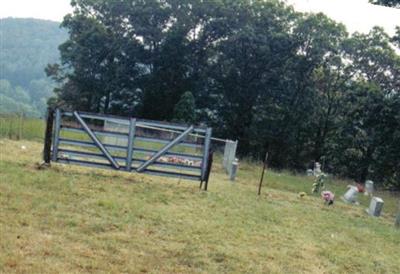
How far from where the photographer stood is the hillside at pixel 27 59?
73688 mm

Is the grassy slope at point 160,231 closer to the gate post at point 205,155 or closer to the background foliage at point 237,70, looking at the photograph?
the gate post at point 205,155

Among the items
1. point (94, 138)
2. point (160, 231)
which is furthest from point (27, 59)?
point (160, 231)

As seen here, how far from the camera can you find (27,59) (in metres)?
81.8

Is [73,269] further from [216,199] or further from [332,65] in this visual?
[332,65]

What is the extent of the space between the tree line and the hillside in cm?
3267

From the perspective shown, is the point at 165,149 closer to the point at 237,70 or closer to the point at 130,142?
the point at 130,142

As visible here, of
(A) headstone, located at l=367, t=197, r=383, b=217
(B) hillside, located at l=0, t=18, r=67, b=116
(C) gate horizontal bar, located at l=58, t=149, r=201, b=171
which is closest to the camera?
(C) gate horizontal bar, located at l=58, t=149, r=201, b=171

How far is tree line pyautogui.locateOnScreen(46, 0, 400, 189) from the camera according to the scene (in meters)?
31.6

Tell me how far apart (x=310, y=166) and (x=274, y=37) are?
939 centimetres

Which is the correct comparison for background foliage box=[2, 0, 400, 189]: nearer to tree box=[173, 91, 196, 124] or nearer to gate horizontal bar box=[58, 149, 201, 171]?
tree box=[173, 91, 196, 124]

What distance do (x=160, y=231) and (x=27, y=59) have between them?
82.8 meters

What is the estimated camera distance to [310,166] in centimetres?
3356

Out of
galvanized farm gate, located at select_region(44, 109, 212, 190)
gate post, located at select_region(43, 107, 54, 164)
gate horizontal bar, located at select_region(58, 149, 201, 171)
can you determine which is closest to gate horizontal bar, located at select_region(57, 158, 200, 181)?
galvanized farm gate, located at select_region(44, 109, 212, 190)

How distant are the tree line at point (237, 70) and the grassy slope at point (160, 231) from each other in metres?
21.9
